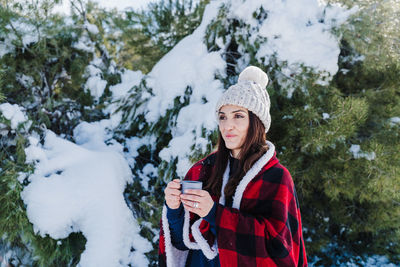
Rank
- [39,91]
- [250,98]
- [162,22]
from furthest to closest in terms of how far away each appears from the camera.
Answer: [162,22], [39,91], [250,98]

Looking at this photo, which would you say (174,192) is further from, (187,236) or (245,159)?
(245,159)

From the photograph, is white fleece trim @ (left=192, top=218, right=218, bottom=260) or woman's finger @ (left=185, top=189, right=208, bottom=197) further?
white fleece trim @ (left=192, top=218, right=218, bottom=260)

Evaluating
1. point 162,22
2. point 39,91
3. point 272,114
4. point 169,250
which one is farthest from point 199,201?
point 162,22

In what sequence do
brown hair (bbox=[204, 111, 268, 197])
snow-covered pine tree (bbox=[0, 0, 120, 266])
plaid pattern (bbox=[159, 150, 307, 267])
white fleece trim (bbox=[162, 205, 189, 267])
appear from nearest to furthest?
1. plaid pattern (bbox=[159, 150, 307, 267])
2. brown hair (bbox=[204, 111, 268, 197])
3. white fleece trim (bbox=[162, 205, 189, 267])
4. snow-covered pine tree (bbox=[0, 0, 120, 266])

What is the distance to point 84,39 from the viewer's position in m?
3.62

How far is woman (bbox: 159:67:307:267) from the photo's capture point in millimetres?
1302

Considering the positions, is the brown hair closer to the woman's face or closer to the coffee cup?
the woman's face

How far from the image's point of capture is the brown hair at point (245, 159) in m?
1.54

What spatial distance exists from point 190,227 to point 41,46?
281 cm

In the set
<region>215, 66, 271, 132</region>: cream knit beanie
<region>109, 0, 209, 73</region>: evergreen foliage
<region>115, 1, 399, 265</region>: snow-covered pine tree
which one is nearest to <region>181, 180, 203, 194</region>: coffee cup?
<region>215, 66, 271, 132</region>: cream knit beanie

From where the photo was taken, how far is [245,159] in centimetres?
158

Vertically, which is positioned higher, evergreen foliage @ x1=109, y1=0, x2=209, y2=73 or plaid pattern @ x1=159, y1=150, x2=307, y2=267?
evergreen foliage @ x1=109, y1=0, x2=209, y2=73

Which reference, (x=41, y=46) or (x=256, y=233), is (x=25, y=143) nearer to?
(x=41, y=46)

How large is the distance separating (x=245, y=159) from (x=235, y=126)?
21cm
